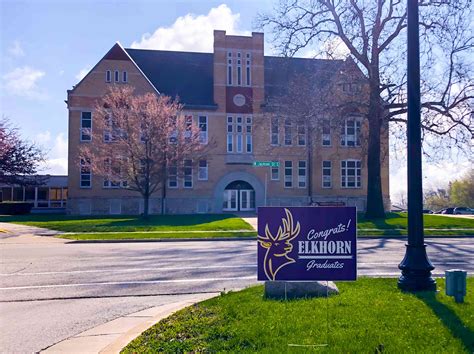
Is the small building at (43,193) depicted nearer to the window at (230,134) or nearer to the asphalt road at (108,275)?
the window at (230,134)

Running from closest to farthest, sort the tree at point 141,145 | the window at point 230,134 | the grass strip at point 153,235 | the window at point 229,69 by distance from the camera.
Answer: the grass strip at point 153,235, the tree at point 141,145, the window at point 230,134, the window at point 229,69

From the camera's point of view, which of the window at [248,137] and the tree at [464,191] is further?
the tree at [464,191]

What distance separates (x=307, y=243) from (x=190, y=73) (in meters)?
40.6

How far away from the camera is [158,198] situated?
40.4m

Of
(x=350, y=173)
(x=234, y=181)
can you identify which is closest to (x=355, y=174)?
(x=350, y=173)

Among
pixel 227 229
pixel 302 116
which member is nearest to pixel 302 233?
pixel 227 229

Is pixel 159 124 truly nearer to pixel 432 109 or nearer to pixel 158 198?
pixel 158 198

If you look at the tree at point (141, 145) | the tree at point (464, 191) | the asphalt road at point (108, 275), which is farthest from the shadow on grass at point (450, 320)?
the tree at point (464, 191)

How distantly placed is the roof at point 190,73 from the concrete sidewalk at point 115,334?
35.6 m

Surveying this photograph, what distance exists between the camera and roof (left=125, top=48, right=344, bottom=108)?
42969 millimetres

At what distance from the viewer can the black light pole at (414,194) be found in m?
7.51

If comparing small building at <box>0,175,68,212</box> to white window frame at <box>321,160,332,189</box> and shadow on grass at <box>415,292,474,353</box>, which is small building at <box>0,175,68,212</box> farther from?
shadow on grass at <box>415,292,474,353</box>

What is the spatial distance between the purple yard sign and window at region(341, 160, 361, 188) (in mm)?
38467

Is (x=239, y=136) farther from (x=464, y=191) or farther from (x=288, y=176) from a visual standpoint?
(x=464, y=191)
